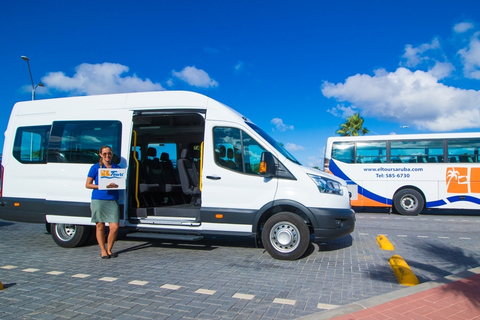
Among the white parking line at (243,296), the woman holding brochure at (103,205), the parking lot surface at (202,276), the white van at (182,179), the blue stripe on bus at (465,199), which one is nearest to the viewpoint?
the parking lot surface at (202,276)

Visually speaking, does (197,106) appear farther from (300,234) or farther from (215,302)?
(215,302)

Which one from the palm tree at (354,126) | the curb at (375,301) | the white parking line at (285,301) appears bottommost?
the white parking line at (285,301)

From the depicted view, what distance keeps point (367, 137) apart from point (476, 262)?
872cm

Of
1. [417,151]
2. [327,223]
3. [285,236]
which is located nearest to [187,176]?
[285,236]

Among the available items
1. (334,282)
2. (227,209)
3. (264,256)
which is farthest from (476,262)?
(227,209)

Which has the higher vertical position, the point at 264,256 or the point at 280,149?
the point at 280,149

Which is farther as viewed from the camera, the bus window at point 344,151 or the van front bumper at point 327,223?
the bus window at point 344,151

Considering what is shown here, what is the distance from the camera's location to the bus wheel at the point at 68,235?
21.3 ft

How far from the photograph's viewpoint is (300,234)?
18.0 feet

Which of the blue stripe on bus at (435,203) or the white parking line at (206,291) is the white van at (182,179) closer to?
the white parking line at (206,291)

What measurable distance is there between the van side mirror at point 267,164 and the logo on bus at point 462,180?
10.3 metres

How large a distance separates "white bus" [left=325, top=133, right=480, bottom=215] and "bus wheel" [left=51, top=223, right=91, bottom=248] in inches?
408

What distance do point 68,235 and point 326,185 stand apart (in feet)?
16.6

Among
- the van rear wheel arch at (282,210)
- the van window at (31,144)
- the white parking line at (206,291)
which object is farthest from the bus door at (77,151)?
the white parking line at (206,291)
